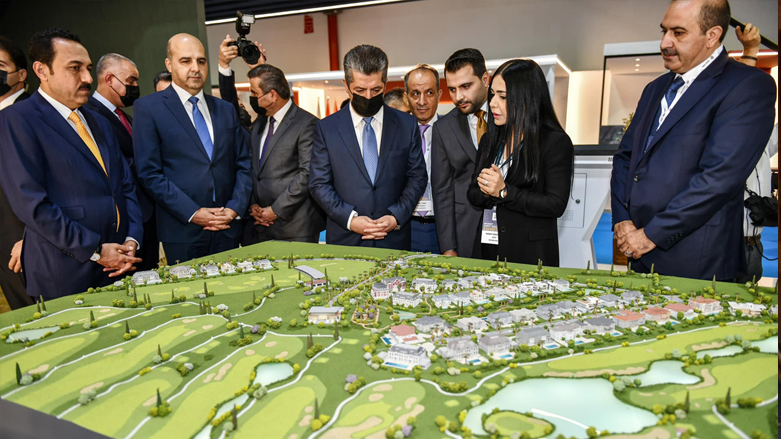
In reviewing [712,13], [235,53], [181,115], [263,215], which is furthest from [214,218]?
[712,13]

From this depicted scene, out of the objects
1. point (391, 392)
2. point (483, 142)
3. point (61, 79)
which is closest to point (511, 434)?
point (391, 392)

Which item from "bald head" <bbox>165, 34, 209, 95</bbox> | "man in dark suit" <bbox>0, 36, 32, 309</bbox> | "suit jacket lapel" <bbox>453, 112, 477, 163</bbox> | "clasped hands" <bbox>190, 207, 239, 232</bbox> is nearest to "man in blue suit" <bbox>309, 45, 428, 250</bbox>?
"suit jacket lapel" <bbox>453, 112, 477, 163</bbox>

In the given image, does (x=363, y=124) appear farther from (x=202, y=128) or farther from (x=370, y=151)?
(x=202, y=128)

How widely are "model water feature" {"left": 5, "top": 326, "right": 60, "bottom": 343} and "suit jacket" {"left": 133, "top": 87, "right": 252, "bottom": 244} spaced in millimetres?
1329

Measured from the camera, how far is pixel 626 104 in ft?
25.7

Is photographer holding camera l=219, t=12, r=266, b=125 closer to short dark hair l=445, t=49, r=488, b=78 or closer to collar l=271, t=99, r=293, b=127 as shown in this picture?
collar l=271, t=99, r=293, b=127

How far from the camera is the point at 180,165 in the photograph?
3045 millimetres

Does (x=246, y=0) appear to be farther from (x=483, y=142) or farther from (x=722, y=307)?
(x=722, y=307)

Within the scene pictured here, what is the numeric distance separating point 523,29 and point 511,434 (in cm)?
1012

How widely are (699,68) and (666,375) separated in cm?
167

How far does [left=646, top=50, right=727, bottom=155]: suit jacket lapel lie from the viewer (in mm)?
2244

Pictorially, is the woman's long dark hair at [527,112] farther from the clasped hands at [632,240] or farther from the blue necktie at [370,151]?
the blue necktie at [370,151]

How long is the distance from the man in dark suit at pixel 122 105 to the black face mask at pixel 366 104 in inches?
57.9

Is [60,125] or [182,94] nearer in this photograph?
[60,125]
